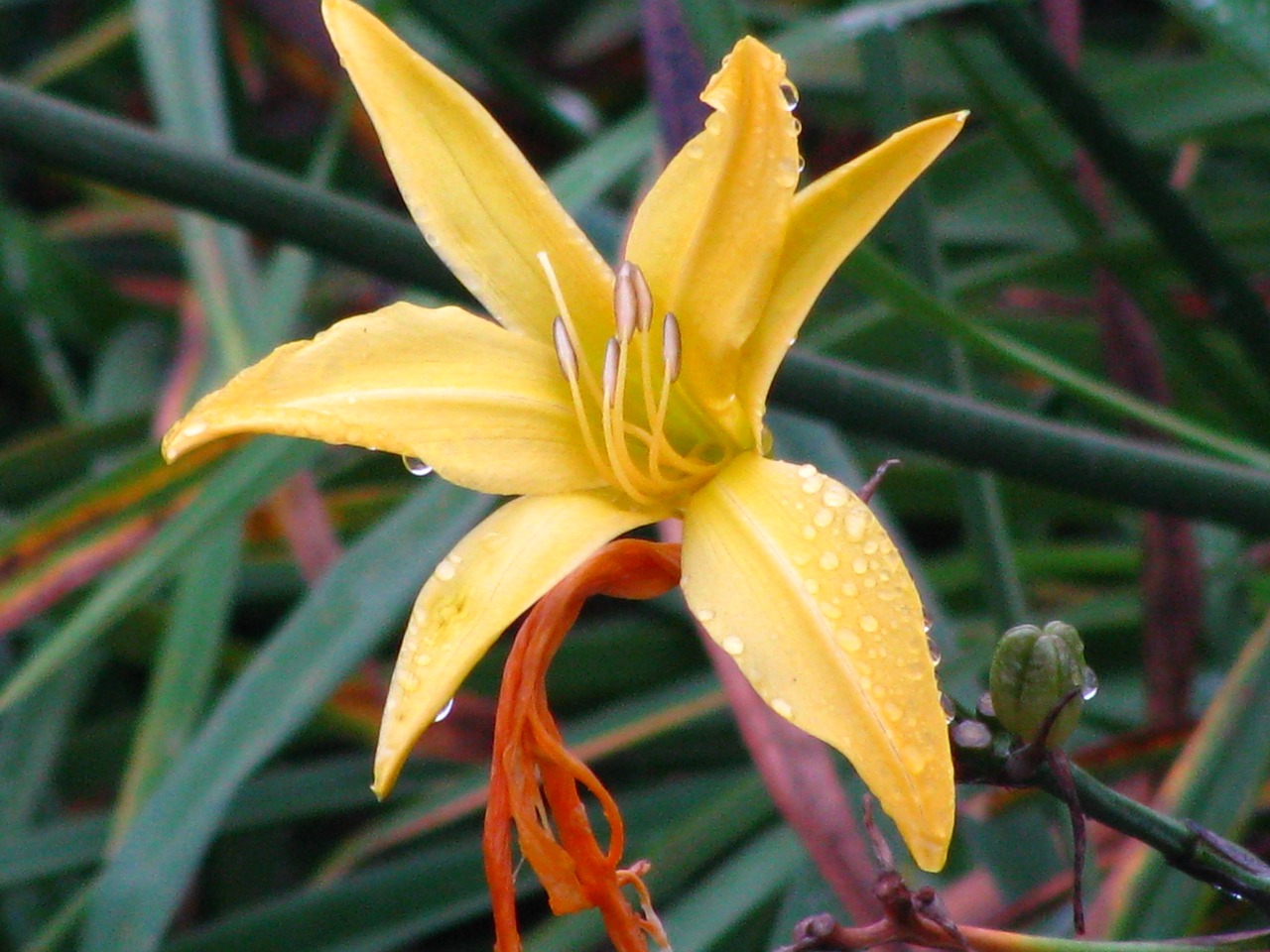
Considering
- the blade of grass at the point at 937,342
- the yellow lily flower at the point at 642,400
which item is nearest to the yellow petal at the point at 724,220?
the yellow lily flower at the point at 642,400

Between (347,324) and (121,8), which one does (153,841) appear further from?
(121,8)

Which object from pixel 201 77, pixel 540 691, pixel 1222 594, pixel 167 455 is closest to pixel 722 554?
pixel 540 691

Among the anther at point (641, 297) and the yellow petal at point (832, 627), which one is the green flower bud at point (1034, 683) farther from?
the anther at point (641, 297)

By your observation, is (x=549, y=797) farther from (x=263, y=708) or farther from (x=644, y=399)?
(x=263, y=708)

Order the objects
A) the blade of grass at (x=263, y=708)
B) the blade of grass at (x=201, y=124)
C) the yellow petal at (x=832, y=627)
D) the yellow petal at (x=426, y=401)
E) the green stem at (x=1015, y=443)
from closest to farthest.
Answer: the yellow petal at (x=832, y=627) → the yellow petal at (x=426, y=401) → the green stem at (x=1015, y=443) → the blade of grass at (x=263, y=708) → the blade of grass at (x=201, y=124)

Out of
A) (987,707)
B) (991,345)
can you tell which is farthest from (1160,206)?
(987,707)

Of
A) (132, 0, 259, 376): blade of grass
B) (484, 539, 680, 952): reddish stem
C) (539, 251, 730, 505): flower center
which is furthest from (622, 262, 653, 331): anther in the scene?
(132, 0, 259, 376): blade of grass
